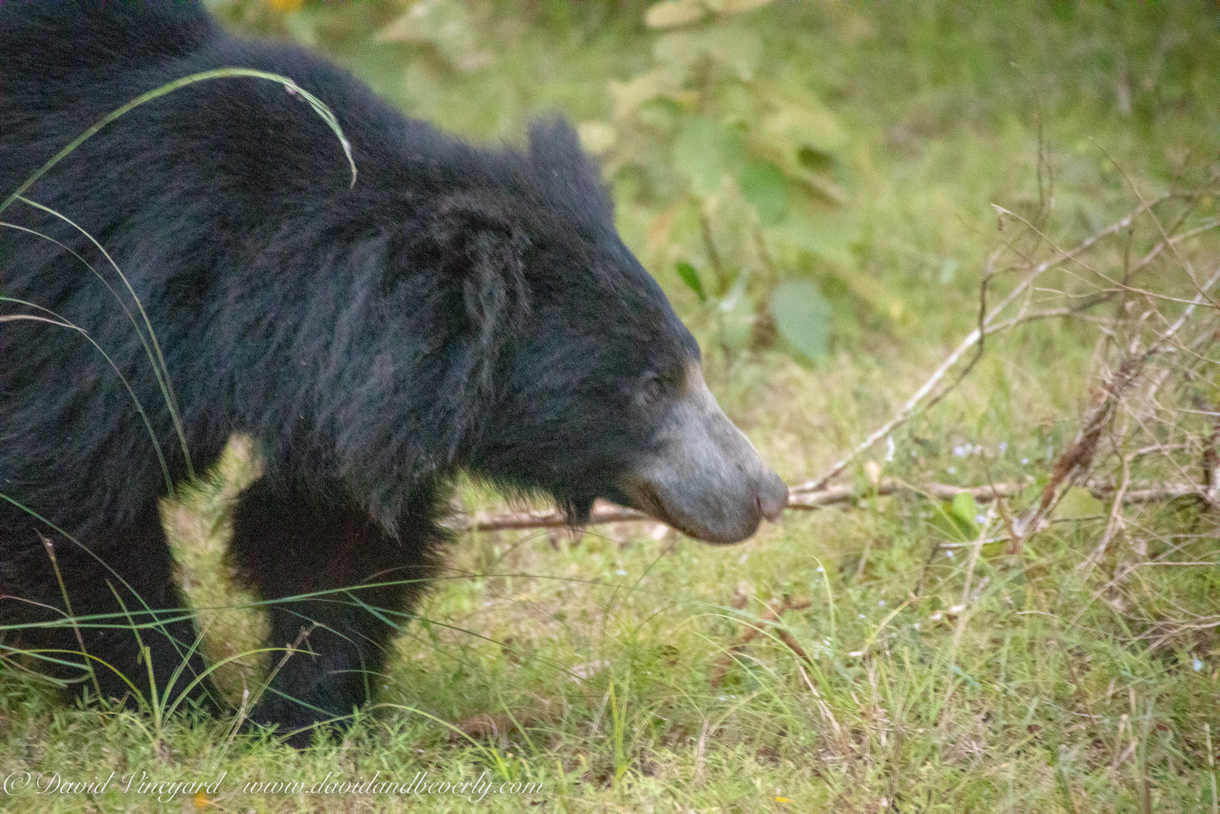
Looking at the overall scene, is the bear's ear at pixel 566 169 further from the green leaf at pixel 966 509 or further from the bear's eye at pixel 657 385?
the green leaf at pixel 966 509

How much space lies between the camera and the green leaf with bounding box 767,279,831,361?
14.3ft

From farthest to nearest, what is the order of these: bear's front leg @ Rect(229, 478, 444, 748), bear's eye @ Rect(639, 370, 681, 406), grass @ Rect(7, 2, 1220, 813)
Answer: bear's front leg @ Rect(229, 478, 444, 748)
bear's eye @ Rect(639, 370, 681, 406)
grass @ Rect(7, 2, 1220, 813)

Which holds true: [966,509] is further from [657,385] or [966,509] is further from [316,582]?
[316,582]

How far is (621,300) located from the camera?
217 cm

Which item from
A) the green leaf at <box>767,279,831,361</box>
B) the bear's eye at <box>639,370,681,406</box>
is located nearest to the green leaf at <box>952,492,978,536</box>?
the bear's eye at <box>639,370,681,406</box>

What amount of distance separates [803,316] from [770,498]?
2.29m

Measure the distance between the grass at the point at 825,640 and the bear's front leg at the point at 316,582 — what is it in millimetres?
91

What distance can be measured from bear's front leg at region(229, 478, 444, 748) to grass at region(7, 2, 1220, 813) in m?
0.09

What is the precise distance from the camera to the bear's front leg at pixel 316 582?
2.42m

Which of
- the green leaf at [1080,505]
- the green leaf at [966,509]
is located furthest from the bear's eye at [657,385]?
the green leaf at [1080,505]

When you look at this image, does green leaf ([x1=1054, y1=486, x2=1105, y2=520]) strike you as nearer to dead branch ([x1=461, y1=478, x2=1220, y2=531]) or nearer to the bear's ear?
dead branch ([x1=461, y1=478, x2=1220, y2=531])

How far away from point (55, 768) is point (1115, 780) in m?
1.93

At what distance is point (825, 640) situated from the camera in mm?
2428

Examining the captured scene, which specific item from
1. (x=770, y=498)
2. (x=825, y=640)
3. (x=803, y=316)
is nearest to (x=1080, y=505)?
(x=825, y=640)
